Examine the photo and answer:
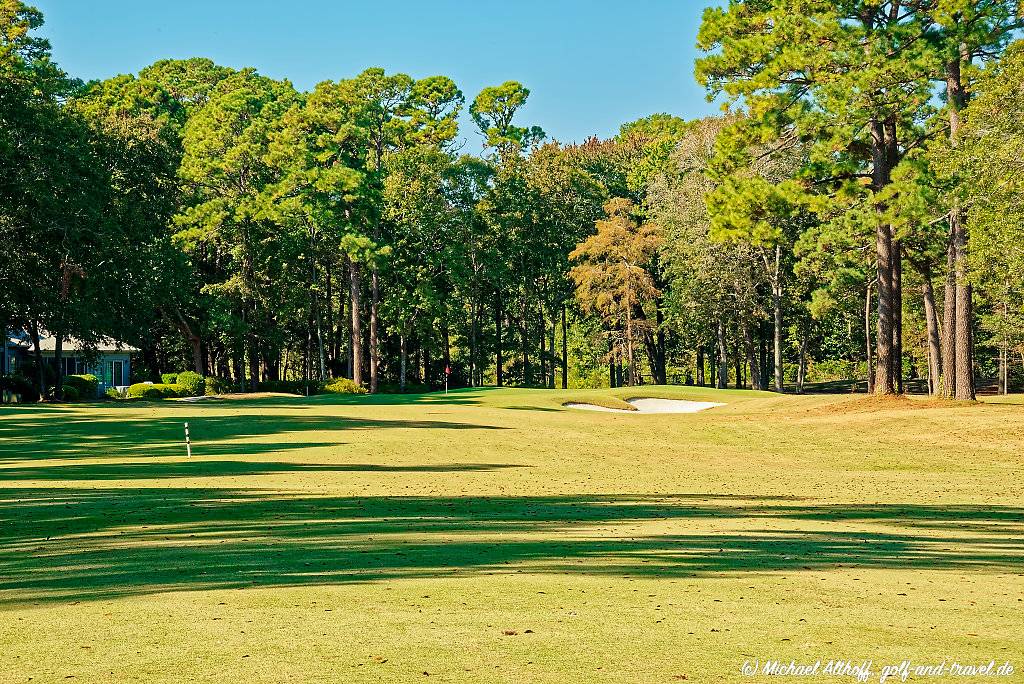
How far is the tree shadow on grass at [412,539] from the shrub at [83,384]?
45778mm

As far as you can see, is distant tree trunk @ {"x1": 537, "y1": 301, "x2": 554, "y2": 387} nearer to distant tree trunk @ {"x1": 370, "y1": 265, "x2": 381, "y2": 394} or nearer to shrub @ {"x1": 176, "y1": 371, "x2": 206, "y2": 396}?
distant tree trunk @ {"x1": 370, "y1": 265, "x2": 381, "y2": 394}

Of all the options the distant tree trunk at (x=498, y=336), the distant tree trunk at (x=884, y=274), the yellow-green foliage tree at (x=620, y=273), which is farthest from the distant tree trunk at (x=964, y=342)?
the distant tree trunk at (x=498, y=336)

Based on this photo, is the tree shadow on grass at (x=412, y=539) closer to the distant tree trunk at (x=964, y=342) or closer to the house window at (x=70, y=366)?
the distant tree trunk at (x=964, y=342)

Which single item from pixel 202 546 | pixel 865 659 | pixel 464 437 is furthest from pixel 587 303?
pixel 865 659

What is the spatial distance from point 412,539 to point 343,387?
185ft

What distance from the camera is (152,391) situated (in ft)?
206

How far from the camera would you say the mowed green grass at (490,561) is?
7207 millimetres

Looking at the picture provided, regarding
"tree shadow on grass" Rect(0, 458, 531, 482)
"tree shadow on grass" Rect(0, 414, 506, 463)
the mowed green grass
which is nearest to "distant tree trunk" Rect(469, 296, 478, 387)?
"tree shadow on grass" Rect(0, 414, 506, 463)

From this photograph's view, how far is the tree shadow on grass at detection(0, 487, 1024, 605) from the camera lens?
34.8ft

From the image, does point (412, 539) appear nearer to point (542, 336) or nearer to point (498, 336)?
point (498, 336)

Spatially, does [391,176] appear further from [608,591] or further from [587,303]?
[608,591]

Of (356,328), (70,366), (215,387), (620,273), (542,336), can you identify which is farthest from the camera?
(542,336)

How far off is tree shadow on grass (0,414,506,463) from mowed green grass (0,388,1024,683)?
326 mm

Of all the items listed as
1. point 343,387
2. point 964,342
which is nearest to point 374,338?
point 343,387
